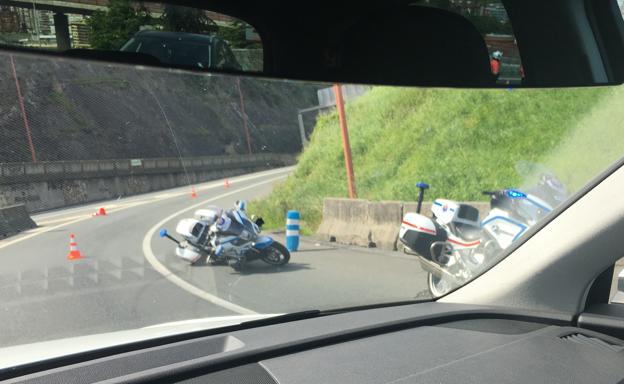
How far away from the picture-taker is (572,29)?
2521 millimetres

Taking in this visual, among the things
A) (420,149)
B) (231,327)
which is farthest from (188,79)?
(420,149)

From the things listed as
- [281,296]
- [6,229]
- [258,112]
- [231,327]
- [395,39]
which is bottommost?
[281,296]

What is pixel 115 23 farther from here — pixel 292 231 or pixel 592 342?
pixel 292 231

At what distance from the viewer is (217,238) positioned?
4945mm

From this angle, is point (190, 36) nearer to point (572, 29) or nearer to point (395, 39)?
point (395, 39)

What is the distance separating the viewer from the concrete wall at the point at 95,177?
4.41m

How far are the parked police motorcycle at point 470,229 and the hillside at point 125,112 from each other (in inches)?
61.8

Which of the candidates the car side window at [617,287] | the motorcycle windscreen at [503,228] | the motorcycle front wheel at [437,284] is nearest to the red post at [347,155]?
the motorcycle windscreen at [503,228]

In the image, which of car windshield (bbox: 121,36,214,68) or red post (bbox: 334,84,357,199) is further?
red post (bbox: 334,84,357,199)

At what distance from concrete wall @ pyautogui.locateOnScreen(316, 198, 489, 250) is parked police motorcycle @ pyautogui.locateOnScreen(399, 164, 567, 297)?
2.26 m

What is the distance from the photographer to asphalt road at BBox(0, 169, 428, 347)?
385cm

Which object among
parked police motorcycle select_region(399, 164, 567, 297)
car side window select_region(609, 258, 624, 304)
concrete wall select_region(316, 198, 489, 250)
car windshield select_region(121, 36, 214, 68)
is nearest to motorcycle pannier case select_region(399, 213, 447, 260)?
parked police motorcycle select_region(399, 164, 567, 297)

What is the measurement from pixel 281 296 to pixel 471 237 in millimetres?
1702

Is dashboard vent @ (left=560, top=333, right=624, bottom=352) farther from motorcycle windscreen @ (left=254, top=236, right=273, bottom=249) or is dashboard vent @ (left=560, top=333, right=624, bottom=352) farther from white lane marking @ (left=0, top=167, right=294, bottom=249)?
white lane marking @ (left=0, top=167, right=294, bottom=249)
